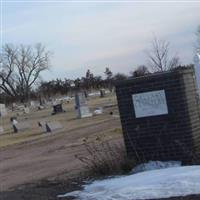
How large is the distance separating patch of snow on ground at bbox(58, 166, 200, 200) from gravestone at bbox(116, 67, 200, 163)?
4.17 ft

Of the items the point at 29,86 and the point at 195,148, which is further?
the point at 29,86

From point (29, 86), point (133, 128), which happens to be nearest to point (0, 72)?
point (29, 86)

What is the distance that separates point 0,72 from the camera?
4751 inches

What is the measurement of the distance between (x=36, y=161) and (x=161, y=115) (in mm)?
6309

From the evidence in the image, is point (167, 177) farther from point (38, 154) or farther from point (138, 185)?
point (38, 154)

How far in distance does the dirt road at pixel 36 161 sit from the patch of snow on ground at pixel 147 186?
273 centimetres

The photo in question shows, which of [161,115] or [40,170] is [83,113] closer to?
[40,170]

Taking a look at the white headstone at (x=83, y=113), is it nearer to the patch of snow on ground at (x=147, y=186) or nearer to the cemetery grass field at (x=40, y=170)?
the cemetery grass field at (x=40, y=170)

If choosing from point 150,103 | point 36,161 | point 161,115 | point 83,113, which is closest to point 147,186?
point 161,115

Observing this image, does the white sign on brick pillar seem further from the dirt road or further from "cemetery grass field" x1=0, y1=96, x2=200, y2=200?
the dirt road

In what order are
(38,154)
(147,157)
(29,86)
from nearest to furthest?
(147,157) → (38,154) → (29,86)

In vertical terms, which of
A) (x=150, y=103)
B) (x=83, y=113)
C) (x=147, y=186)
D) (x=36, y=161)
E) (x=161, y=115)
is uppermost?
(x=150, y=103)

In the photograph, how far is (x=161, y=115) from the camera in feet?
35.2

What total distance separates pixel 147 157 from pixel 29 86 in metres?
107
